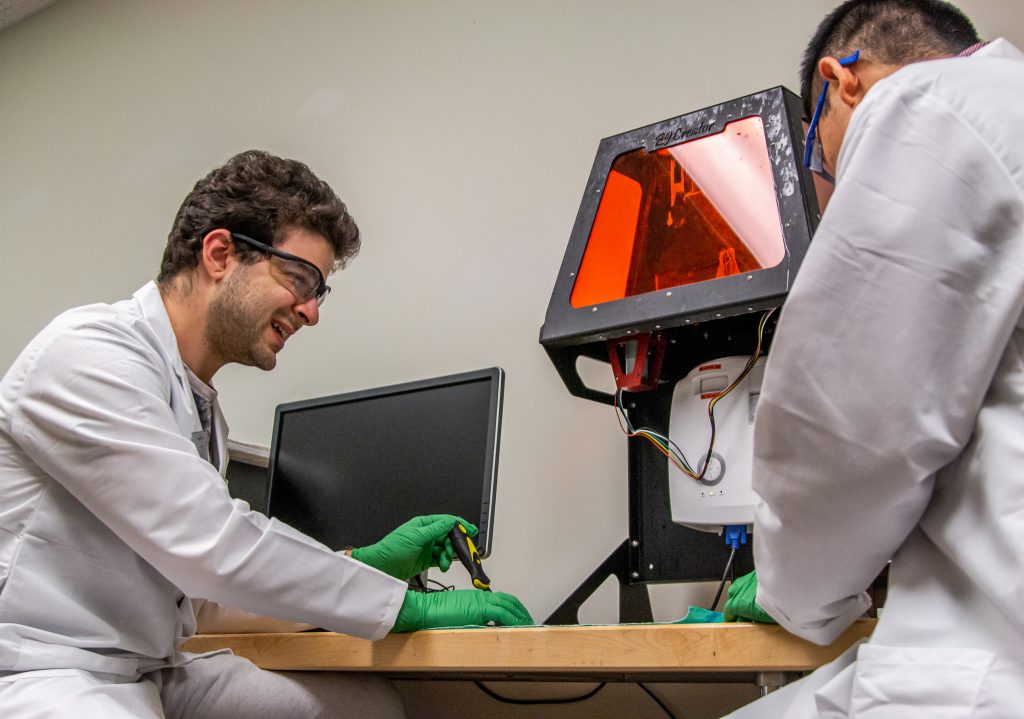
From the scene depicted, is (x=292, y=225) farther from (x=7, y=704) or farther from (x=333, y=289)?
(x=7, y=704)

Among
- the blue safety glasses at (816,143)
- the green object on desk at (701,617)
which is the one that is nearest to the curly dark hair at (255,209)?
the blue safety glasses at (816,143)

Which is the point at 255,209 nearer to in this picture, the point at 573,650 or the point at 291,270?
the point at 291,270

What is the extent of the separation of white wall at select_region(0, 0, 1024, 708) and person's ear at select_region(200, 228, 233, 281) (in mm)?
719

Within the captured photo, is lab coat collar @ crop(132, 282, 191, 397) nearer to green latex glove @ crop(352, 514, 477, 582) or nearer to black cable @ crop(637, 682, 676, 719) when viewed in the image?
green latex glove @ crop(352, 514, 477, 582)

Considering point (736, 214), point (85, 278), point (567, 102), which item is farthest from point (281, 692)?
point (85, 278)

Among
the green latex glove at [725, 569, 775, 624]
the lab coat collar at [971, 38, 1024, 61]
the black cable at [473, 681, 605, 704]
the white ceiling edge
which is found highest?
the white ceiling edge

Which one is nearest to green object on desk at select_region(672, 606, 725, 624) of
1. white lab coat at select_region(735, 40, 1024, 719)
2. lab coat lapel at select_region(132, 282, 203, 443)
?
white lab coat at select_region(735, 40, 1024, 719)

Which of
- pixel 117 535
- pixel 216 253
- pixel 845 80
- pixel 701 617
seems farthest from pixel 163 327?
pixel 845 80

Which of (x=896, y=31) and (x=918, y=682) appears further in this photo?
(x=896, y=31)

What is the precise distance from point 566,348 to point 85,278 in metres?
2.23

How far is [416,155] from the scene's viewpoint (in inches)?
106

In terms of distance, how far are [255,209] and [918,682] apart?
60.2 inches

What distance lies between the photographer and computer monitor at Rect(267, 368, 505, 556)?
191cm

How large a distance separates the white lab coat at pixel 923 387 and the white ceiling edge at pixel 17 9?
154 inches
